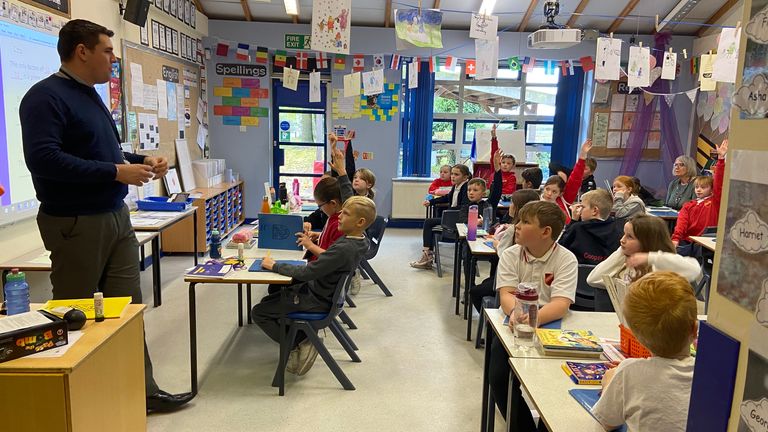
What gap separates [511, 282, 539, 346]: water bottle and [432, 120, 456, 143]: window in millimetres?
6556

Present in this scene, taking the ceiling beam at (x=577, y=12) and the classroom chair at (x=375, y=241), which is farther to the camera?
the ceiling beam at (x=577, y=12)

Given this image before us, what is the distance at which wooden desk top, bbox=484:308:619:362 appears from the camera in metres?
1.93

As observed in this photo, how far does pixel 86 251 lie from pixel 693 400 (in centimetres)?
235

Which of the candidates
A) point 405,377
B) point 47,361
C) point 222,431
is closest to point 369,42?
point 405,377

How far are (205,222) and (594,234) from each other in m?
4.26

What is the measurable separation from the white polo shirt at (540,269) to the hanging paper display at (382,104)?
5868 millimetres

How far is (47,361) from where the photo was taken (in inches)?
61.3

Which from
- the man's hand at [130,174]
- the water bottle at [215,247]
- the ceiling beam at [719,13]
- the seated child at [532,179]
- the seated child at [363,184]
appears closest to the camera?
the man's hand at [130,174]

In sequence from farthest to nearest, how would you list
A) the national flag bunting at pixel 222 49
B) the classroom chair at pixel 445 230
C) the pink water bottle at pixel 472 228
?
the national flag bunting at pixel 222 49 → the classroom chair at pixel 445 230 → the pink water bottle at pixel 472 228

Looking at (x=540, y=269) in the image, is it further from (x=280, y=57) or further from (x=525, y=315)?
(x=280, y=57)

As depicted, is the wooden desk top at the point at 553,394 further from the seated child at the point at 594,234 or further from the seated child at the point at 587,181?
the seated child at the point at 587,181

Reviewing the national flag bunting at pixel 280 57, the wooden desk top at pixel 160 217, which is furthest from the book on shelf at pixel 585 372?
the national flag bunting at pixel 280 57

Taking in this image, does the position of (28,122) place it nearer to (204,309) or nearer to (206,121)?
(204,309)

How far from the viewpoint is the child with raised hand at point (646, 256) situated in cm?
226
